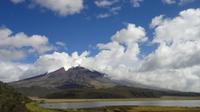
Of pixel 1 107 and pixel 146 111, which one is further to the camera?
pixel 146 111

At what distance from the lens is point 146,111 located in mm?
154625

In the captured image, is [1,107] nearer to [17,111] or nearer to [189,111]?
[17,111]

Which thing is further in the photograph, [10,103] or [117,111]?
[117,111]

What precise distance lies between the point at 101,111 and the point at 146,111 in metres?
19.8

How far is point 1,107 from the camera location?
10906cm

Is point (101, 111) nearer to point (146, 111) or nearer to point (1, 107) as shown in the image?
point (146, 111)

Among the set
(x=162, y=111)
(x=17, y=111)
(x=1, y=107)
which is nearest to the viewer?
(x=1, y=107)

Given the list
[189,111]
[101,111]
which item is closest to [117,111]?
[101,111]

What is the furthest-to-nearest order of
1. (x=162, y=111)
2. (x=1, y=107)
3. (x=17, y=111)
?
(x=162, y=111) → (x=17, y=111) → (x=1, y=107)

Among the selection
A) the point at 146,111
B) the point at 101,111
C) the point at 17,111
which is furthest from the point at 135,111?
the point at 17,111

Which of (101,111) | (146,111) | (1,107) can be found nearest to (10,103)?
(1,107)

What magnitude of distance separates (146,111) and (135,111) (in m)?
5.11

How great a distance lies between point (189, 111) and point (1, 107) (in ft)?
270

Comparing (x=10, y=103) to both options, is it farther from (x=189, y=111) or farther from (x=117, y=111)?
(x=189, y=111)
